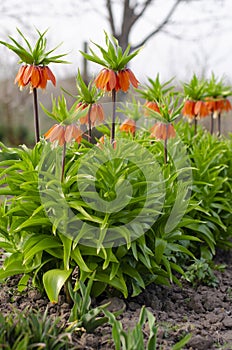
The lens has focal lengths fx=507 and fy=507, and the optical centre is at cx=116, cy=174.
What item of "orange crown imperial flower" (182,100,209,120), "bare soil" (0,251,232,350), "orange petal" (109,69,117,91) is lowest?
"bare soil" (0,251,232,350)

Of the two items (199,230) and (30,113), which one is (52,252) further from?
(30,113)

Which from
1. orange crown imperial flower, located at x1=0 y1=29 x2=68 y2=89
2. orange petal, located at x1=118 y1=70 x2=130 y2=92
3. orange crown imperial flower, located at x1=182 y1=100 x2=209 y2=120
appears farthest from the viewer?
orange crown imperial flower, located at x1=182 y1=100 x2=209 y2=120

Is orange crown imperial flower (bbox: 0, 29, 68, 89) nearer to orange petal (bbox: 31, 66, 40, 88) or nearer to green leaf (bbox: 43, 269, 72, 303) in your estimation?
orange petal (bbox: 31, 66, 40, 88)

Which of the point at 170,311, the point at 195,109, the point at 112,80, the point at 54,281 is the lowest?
the point at 170,311

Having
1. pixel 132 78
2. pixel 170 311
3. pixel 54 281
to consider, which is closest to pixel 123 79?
pixel 132 78

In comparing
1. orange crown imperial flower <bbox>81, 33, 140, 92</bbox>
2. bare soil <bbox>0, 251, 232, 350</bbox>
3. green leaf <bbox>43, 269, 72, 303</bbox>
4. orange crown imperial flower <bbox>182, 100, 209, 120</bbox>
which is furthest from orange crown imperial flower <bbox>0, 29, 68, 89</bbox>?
orange crown imperial flower <bbox>182, 100, 209, 120</bbox>

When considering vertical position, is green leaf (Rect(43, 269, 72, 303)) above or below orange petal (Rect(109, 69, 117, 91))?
below

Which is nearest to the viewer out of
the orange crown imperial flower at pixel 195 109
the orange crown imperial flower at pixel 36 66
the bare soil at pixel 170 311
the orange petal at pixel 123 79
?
the bare soil at pixel 170 311

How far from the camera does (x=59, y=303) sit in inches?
93.4

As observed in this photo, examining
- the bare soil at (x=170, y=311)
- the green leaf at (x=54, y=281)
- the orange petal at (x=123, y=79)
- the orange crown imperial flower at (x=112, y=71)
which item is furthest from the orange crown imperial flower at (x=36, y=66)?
the bare soil at (x=170, y=311)

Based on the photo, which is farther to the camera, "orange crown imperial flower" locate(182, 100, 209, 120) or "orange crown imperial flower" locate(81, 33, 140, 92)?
"orange crown imperial flower" locate(182, 100, 209, 120)

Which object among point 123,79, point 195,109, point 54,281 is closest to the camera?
point 54,281

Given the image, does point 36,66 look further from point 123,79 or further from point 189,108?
point 189,108

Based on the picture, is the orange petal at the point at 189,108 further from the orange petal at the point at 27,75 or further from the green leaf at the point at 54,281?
the green leaf at the point at 54,281
